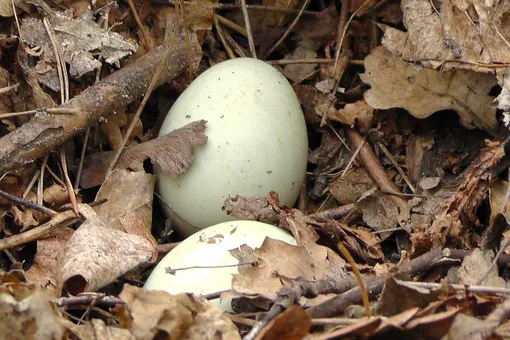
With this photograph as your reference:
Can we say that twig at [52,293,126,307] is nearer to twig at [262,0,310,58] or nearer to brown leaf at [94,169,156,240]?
brown leaf at [94,169,156,240]

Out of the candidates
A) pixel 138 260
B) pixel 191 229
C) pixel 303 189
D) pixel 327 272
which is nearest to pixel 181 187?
pixel 191 229

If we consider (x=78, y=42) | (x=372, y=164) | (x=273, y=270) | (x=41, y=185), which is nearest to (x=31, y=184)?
(x=41, y=185)

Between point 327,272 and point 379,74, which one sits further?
point 379,74

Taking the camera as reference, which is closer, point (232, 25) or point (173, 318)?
point (173, 318)

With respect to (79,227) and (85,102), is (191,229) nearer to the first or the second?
(79,227)

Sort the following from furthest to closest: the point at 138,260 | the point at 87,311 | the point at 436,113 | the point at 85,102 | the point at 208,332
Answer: the point at 436,113 → the point at 85,102 → the point at 138,260 → the point at 87,311 → the point at 208,332

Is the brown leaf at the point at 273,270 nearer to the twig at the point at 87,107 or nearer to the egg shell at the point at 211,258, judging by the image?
the egg shell at the point at 211,258

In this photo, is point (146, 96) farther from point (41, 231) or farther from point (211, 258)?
point (211, 258)
